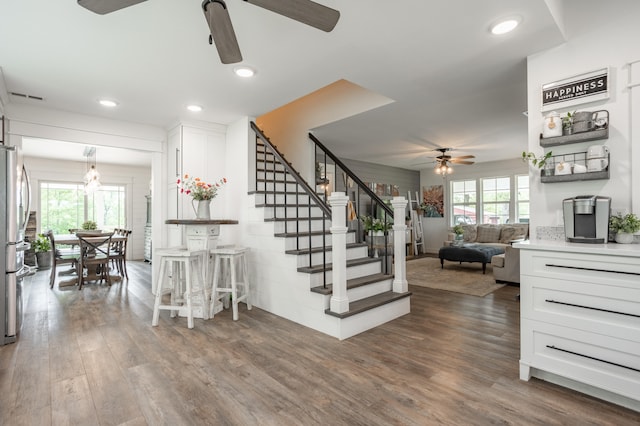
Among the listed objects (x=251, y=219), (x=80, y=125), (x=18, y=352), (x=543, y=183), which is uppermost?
(x=80, y=125)

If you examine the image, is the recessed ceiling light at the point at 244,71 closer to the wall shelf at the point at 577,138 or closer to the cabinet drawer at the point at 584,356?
the wall shelf at the point at 577,138

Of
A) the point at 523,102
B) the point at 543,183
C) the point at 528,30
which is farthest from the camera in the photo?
the point at 523,102

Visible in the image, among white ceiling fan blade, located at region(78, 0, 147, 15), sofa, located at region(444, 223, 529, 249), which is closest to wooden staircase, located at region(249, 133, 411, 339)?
white ceiling fan blade, located at region(78, 0, 147, 15)

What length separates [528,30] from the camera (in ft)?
7.71

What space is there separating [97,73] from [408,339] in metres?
3.85

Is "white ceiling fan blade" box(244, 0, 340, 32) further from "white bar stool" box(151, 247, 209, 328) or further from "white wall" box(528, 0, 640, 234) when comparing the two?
"white bar stool" box(151, 247, 209, 328)

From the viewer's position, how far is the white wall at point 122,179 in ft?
24.0

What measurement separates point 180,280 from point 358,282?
6.77 ft

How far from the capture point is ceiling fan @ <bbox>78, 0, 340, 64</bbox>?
5.17 feet

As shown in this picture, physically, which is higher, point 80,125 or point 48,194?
point 80,125

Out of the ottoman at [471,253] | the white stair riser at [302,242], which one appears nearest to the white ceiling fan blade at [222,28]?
the white stair riser at [302,242]

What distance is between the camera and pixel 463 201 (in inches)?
362

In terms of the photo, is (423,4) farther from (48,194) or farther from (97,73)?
(48,194)

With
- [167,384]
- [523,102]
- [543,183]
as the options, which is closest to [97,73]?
[167,384]
